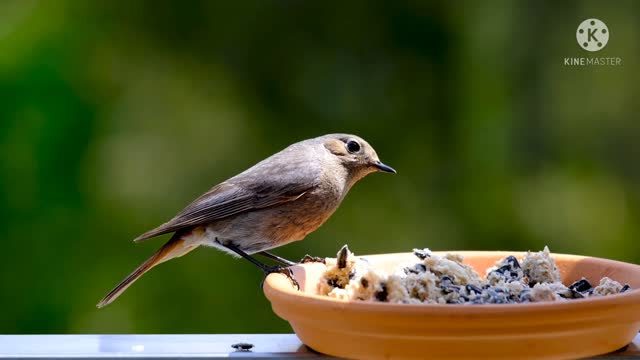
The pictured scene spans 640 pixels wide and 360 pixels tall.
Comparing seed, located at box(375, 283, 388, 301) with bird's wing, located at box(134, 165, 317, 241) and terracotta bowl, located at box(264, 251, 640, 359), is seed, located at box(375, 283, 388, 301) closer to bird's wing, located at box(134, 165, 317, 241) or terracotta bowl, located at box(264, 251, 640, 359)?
terracotta bowl, located at box(264, 251, 640, 359)

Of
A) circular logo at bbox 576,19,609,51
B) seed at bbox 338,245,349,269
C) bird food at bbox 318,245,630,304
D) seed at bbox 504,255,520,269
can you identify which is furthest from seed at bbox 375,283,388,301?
circular logo at bbox 576,19,609,51

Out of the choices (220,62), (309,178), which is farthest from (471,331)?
(220,62)

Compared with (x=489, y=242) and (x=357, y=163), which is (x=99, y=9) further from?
(x=489, y=242)

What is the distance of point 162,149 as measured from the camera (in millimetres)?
5598

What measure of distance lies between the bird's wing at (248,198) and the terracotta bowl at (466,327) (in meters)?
1.47

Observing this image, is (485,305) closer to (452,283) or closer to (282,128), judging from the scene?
(452,283)

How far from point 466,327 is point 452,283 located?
49 centimetres

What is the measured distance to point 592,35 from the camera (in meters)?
5.72

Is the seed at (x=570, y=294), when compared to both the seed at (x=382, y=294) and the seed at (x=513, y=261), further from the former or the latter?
the seed at (x=382, y=294)

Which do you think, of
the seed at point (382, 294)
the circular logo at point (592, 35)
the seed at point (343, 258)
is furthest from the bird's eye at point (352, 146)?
the circular logo at point (592, 35)

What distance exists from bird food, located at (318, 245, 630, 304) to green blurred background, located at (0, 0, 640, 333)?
241cm

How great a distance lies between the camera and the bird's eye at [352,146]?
4168 millimetres

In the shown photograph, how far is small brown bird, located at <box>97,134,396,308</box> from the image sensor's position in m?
3.89

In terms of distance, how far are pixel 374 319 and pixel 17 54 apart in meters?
3.64
